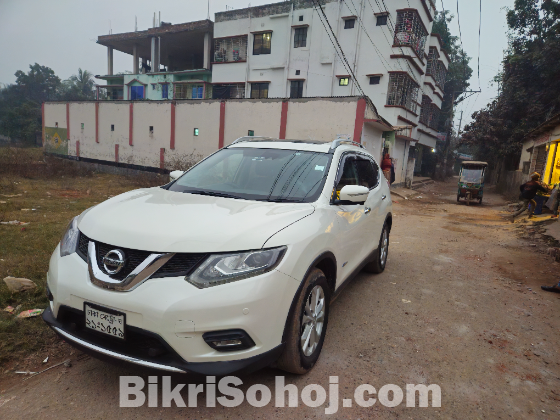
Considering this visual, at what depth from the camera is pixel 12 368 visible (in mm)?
2660

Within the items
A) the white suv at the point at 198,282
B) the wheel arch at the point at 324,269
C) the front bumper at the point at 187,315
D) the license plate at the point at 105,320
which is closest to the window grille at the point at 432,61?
the wheel arch at the point at 324,269

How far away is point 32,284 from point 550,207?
14.5 meters

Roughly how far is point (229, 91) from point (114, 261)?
28.5 meters

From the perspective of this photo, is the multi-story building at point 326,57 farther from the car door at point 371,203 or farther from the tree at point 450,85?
the car door at point 371,203

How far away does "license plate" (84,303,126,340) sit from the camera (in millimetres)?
2033

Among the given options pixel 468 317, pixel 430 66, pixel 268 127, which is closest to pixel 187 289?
pixel 468 317

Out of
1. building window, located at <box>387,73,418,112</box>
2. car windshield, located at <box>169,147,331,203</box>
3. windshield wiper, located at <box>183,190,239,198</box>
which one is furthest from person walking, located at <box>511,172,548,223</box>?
building window, located at <box>387,73,418,112</box>

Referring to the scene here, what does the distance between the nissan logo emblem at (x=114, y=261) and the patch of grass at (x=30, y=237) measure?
4.75 feet

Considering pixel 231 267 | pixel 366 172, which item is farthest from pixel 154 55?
pixel 231 267

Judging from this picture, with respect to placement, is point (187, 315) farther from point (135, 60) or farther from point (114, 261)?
point (135, 60)

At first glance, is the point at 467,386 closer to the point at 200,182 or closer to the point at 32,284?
the point at 200,182

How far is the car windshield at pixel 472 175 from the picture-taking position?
17.4m

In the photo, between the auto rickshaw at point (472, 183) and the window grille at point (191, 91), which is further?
the window grille at point (191, 91)

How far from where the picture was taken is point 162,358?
205 cm
